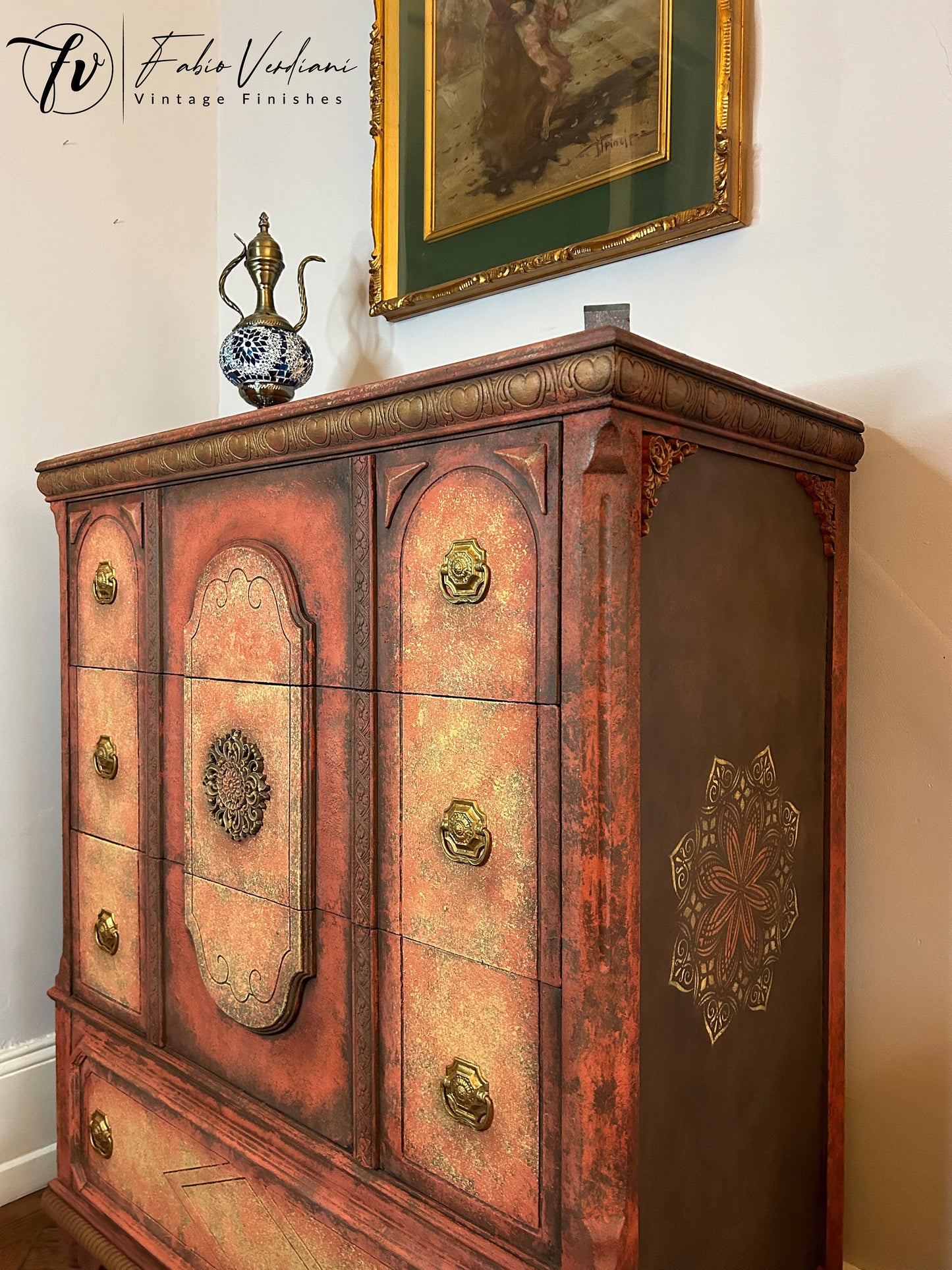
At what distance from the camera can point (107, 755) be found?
193 centimetres

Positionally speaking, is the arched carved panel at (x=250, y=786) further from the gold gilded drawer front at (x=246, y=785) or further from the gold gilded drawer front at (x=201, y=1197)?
the gold gilded drawer front at (x=201, y=1197)

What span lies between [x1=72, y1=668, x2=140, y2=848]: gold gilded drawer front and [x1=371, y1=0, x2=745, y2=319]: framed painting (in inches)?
42.7

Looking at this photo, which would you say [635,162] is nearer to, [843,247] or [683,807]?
[843,247]

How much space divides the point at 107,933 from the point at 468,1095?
103 cm

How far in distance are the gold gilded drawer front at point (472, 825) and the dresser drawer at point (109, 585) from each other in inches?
31.6

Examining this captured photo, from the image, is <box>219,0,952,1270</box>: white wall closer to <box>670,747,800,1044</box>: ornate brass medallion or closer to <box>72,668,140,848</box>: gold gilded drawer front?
<box>670,747,800,1044</box>: ornate brass medallion

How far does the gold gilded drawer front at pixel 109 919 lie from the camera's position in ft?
6.13

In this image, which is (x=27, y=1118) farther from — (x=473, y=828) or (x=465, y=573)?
(x=465, y=573)

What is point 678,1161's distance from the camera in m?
1.20

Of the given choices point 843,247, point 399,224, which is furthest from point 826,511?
point 399,224

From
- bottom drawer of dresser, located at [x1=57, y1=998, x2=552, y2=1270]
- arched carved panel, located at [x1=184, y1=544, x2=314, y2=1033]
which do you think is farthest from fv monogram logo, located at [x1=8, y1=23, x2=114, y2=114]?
bottom drawer of dresser, located at [x1=57, y1=998, x2=552, y2=1270]

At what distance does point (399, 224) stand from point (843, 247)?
1.06m

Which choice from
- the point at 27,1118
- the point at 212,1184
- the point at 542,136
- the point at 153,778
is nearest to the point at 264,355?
the point at 542,136
